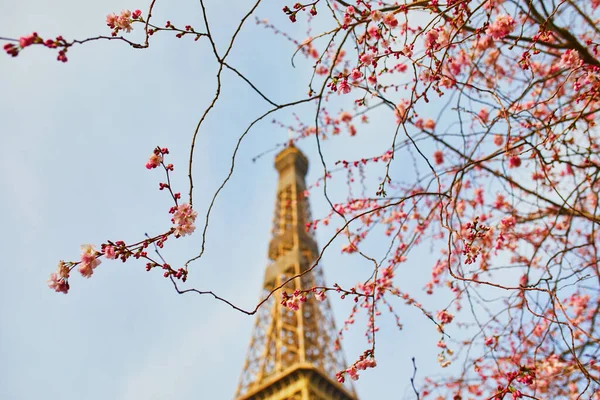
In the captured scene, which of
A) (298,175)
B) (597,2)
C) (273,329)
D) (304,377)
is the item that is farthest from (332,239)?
(298,175)

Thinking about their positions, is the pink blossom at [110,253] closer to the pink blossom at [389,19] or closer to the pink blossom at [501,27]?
the pink blossom at [389,19]

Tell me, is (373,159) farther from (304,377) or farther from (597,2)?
(304,377)

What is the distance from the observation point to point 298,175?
26.8m

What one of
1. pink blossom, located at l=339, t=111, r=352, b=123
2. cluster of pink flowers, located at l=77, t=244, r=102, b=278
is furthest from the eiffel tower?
cluster of pink flowers, located at l=77, t=244, r=102, b=278

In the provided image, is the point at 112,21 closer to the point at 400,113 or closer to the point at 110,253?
the point at 110,253

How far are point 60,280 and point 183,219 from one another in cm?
51

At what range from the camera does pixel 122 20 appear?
7.02ft

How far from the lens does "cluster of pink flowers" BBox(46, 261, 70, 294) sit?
6.49 ft

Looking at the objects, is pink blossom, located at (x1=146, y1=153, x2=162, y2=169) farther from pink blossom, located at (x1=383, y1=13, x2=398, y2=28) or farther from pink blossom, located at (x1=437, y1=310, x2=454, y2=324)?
pink blossom, located at (x1=437, y1=310, x2=454, y2=324)

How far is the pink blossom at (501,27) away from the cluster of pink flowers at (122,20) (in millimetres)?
1690

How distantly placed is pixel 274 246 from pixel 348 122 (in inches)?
656

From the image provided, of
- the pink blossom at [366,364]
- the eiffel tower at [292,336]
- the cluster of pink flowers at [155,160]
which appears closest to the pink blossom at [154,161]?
the cluster of pink flowers at [155,160]

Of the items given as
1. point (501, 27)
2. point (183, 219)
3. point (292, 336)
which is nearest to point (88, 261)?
point (183, 219)

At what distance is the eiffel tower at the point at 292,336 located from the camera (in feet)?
53.4
